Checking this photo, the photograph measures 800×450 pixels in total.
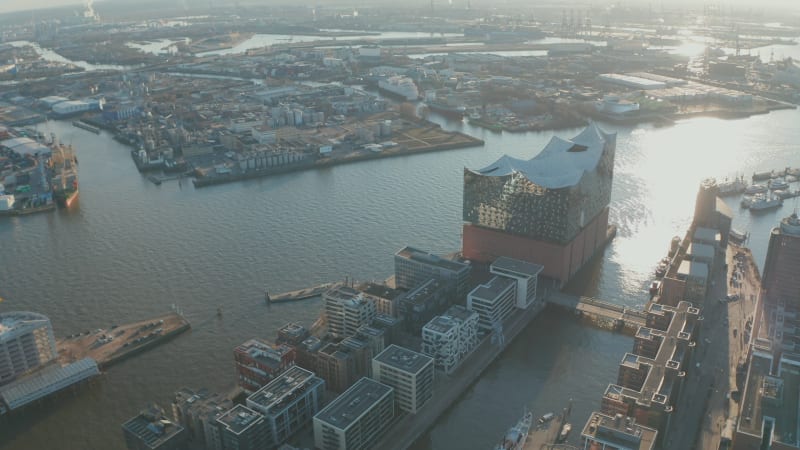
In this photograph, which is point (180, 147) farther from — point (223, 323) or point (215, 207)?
point (223, 323)

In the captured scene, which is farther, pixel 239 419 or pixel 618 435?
pixel 239 419

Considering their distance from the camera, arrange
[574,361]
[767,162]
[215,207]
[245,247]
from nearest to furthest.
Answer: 1. [574,361]
2. [245,247]
3. [215,207]
4. [767,162]

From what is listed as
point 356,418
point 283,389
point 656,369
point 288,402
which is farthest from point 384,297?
point 656,369

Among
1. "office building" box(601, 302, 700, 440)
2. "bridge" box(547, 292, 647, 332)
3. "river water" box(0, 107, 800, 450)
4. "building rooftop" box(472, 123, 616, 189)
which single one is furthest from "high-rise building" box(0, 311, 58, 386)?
"bridge" box(547, 292, 647, 332)

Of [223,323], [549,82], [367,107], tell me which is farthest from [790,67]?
[223,323]

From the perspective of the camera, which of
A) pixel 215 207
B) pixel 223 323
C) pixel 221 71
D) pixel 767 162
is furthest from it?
pixel 221 71

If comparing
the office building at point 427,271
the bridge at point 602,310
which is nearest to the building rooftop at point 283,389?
the office building at point 427,271

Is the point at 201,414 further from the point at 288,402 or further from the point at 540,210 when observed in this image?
the point at 540,210

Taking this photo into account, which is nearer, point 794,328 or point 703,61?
point 794,328
